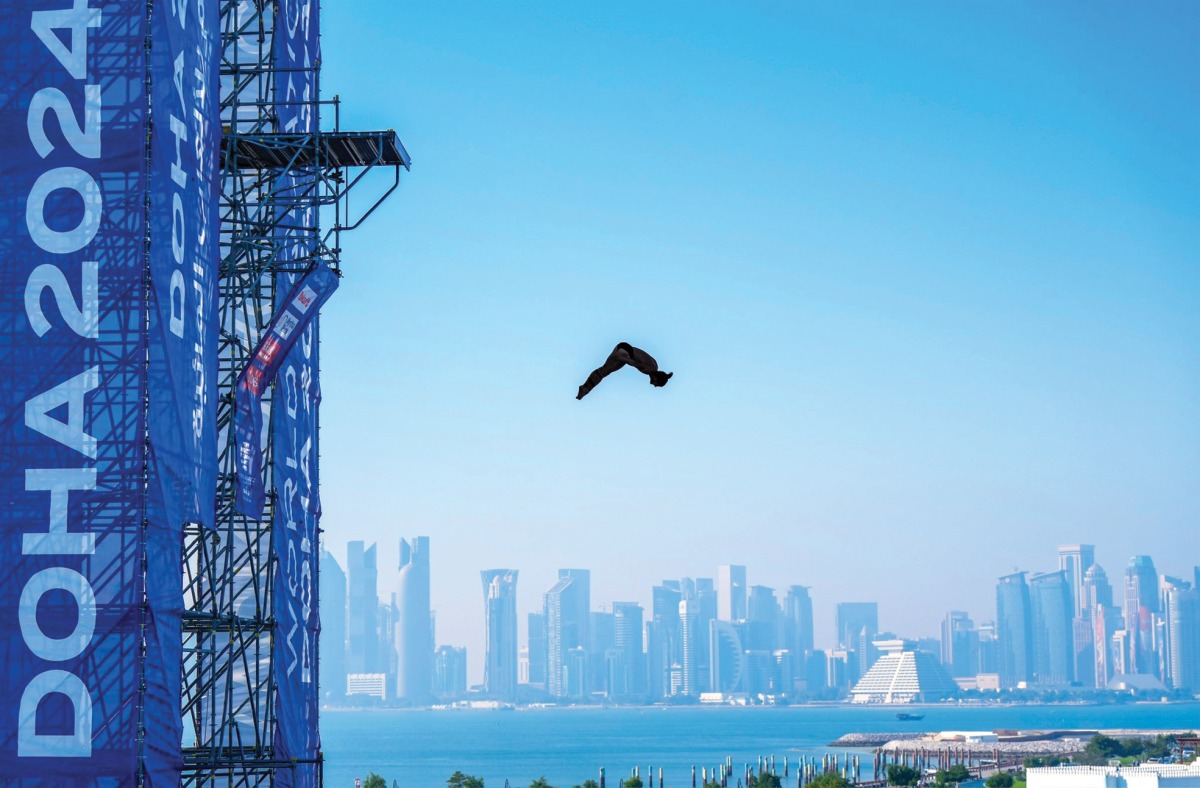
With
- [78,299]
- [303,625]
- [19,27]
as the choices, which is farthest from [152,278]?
[303,625]

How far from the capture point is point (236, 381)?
3669 centimetres

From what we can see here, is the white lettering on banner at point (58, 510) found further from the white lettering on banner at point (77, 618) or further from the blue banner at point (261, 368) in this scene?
the blue banner at point (261, 368)

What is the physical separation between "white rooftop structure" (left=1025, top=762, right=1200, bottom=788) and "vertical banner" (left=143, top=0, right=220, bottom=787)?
237ft

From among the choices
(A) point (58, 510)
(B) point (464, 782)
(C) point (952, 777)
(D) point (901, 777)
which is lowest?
(C) point (952, 777)

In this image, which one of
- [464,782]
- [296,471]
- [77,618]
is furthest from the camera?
[464,782]

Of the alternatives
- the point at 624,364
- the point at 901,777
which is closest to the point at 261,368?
the point at 624,364

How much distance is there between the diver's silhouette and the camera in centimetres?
2258

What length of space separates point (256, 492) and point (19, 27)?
36.2 feet

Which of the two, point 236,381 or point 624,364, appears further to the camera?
point 236,381

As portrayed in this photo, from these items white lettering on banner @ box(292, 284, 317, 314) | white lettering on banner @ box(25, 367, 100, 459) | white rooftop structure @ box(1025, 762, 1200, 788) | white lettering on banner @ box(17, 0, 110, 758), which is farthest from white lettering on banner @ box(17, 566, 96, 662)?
white rooftop structure @ box(1025, 762, 1200, 788)

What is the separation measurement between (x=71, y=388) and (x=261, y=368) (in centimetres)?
533

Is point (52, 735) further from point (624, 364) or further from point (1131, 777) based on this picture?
point (1131, 777)

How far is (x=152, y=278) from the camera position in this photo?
1262 inches

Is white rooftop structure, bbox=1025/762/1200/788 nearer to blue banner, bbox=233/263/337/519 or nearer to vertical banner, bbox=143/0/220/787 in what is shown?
blue banner, bbox=233/263/337/519
